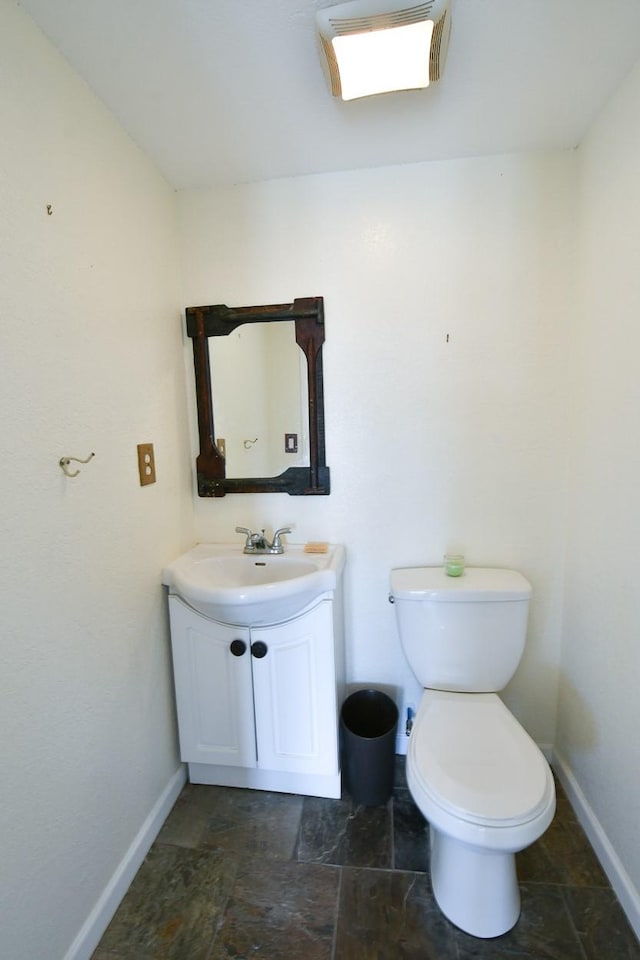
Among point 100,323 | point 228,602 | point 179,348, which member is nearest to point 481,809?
point 228,602

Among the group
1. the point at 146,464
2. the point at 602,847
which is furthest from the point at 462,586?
the point at 146,464

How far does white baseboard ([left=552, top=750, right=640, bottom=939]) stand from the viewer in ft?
3.44

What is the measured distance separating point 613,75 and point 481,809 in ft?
6.23

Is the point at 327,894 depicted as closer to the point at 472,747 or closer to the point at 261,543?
the point at 472,747

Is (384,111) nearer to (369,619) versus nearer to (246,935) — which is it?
(369,619)

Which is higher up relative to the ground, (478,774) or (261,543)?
(261,543)

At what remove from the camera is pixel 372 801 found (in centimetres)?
140

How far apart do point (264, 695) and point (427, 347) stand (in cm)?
136

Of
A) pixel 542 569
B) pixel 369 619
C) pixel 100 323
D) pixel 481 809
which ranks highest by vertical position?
pixel 100 323

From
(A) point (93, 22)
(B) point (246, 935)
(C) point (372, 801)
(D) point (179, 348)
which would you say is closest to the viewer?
(A) point (93, 22)

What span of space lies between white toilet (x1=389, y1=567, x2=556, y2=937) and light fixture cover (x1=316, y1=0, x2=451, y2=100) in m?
1.42

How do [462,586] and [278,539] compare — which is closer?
[462,586]

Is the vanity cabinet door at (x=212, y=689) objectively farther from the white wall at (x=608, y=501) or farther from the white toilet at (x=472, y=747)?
the white wall at (x=608, y=501)

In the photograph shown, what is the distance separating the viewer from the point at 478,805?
93 cm
